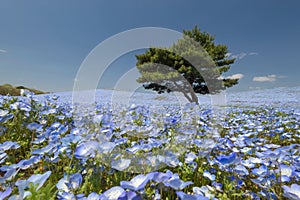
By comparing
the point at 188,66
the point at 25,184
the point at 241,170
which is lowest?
the point at 241,170

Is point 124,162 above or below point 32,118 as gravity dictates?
below

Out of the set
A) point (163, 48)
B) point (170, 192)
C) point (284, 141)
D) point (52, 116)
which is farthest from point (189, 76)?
point (170, 192)

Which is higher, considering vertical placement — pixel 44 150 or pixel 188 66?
pixel 188 66

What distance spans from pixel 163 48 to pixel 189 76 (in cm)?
376

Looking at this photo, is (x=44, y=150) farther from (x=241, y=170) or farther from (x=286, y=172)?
(x=286, y=172)

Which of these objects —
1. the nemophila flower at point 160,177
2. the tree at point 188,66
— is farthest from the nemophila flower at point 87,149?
the tree at point 188,66

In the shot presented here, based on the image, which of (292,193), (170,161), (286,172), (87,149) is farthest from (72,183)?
(286,172)

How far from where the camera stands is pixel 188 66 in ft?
54.1

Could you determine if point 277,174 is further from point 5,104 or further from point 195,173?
point 5,104

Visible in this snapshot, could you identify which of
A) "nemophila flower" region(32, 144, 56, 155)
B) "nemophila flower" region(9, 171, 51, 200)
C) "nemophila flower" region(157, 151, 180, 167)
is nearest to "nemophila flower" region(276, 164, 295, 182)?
"nemophila flower" region(157, 151, 180, 167)

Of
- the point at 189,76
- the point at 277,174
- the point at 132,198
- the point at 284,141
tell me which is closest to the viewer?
A: the point at 132,198

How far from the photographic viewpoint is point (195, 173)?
1649 mm

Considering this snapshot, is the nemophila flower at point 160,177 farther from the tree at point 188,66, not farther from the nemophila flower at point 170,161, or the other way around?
the tree at point 188,66

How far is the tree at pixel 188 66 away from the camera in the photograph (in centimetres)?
1616
